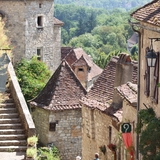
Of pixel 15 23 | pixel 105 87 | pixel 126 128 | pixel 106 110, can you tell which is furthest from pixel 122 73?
pixel 15 23

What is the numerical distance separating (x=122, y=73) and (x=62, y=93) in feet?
20.5

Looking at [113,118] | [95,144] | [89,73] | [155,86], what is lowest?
[89,73]

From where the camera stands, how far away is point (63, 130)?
30.0 meters

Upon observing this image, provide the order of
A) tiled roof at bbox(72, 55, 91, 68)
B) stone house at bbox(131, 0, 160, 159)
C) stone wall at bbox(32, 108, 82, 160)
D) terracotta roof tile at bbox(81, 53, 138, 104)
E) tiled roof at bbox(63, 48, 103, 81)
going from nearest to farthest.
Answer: stone house at bbox(131, 0, 160, 159) → terracotta roof tile at bbox(81, 53, 138, 104) → stone wall at bbox(32, 108, 82, 160) → tiled roof at bbox(72, 55, 91, 68) → tiled roof at bbox(63, 48, 103, 81)

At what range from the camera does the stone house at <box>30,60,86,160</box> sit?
29594 millimetres

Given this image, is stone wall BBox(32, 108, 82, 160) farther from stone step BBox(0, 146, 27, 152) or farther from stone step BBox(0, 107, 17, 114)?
stone step BBox(0, 146, 27, 152)

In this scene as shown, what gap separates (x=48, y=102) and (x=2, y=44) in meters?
9.76

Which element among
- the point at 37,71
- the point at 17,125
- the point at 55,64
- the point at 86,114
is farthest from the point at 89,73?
the point at 17,125

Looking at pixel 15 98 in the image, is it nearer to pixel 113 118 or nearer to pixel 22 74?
pixel 113 118

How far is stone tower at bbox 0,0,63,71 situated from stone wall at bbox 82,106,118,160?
19.3m

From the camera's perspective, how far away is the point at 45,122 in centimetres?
3011

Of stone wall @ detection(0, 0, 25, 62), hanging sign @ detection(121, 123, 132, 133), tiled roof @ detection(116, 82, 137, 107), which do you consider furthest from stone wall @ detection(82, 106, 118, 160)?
stone wall @ detection(0, 0, 25, 62)

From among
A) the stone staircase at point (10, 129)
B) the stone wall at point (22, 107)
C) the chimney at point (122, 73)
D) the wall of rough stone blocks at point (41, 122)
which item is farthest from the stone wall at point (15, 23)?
the stone staircase at point (10, 129)

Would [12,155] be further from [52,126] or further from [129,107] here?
[52,126]
